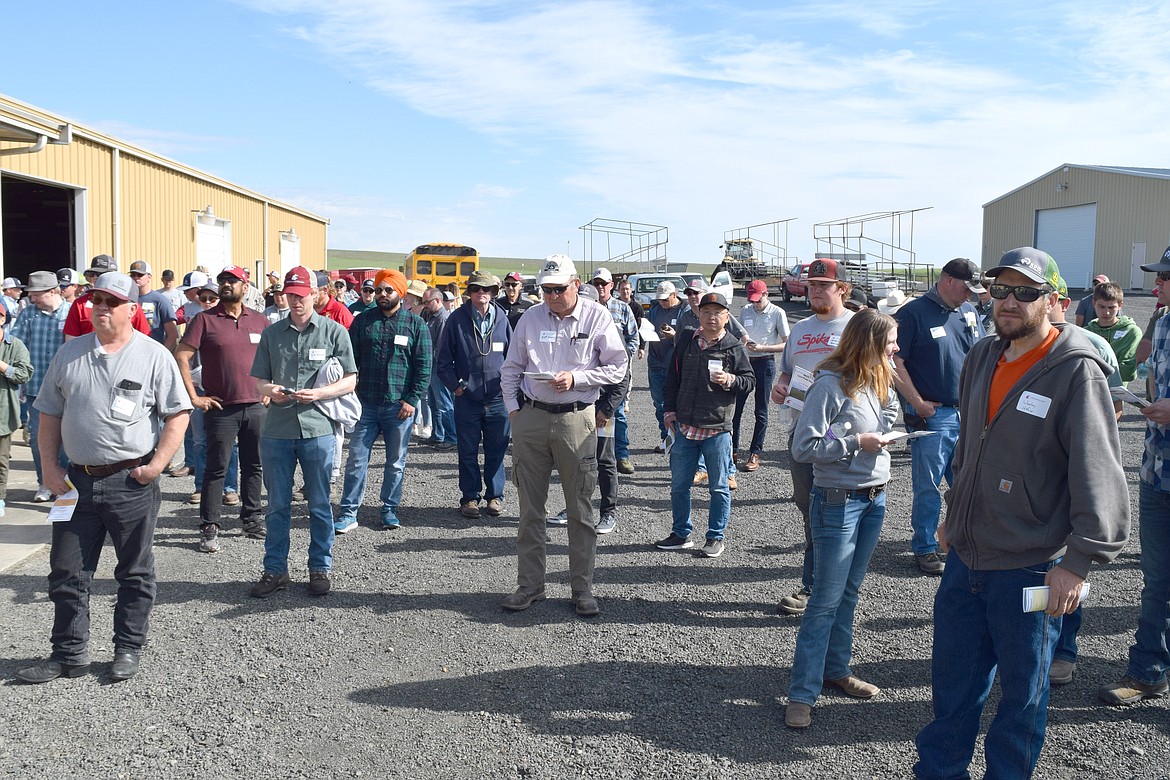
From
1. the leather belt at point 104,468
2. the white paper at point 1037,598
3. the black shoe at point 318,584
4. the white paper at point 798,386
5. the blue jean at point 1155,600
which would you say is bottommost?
the black shoe at point 318,584

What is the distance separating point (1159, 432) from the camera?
4172 mm

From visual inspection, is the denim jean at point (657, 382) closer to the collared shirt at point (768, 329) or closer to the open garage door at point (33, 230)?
the collared shirt at point (768, 329)

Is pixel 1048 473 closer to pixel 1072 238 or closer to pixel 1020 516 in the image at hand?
pixel 1020 516

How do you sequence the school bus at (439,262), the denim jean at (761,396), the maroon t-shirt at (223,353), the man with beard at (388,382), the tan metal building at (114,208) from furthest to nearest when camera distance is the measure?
the school bus at (439,262) → the tan metal building at (114,208) → the denim jean at (761,396) → the man with beard at (388,382) → the maroon t-shirt at (223,353)

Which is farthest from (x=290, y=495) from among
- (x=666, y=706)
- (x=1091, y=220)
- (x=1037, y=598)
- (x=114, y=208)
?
(x=1091, y=220)

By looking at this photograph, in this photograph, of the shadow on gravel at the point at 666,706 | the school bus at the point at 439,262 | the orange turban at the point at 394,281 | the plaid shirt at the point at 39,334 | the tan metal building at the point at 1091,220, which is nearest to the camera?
the shadow on gravel at the point at 666,706

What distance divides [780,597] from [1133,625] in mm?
1987

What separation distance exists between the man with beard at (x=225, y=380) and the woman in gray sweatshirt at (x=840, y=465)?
4579mm

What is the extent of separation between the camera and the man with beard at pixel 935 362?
580cm

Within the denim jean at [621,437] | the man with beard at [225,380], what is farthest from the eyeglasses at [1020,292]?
the denim jean at [621,437]

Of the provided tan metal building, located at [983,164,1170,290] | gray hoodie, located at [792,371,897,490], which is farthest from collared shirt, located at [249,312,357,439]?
tan metal building, located at [983,164,1170,290]

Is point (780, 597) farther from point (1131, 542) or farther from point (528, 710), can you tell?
point (1131, 542)

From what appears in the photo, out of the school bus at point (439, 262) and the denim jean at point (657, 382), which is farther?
the school bus at point (439, 262)

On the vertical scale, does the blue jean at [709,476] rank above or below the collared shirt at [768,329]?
below
